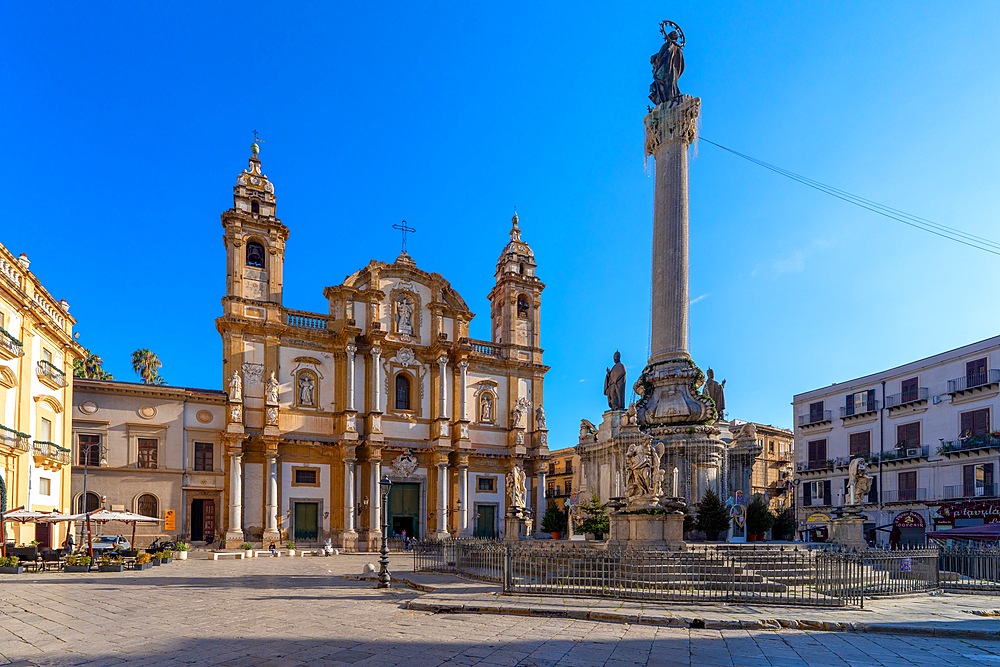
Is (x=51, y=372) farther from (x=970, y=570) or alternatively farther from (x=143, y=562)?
(x=970, y=570)

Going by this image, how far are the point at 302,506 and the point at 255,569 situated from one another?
48.3 feet

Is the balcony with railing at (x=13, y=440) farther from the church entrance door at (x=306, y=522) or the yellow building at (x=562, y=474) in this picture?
the yellow building at (x=562, y=474)

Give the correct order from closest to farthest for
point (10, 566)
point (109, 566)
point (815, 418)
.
A: 1. point (10, 566)
2. point (109, 566)
3. point (815, 418)

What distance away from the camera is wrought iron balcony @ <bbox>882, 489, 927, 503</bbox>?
32688mm

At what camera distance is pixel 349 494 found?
38.4m

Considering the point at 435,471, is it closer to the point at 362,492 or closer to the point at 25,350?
the point at 362,492

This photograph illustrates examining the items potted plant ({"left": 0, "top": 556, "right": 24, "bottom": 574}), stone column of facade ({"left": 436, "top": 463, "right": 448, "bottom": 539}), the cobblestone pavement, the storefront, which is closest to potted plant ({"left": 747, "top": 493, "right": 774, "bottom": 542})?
the cobblestone pavement

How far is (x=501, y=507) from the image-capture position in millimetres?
43500

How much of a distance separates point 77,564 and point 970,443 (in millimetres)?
33434

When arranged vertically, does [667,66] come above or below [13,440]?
above

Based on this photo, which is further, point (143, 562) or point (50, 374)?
point (50, 374)

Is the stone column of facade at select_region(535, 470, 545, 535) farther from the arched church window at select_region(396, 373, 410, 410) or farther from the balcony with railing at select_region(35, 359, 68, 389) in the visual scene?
the balcony with railing at select_region(35, 359, 68, 389)

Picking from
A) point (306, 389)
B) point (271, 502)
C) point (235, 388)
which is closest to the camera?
point (235, 388)

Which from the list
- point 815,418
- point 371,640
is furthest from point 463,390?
point 371,640
